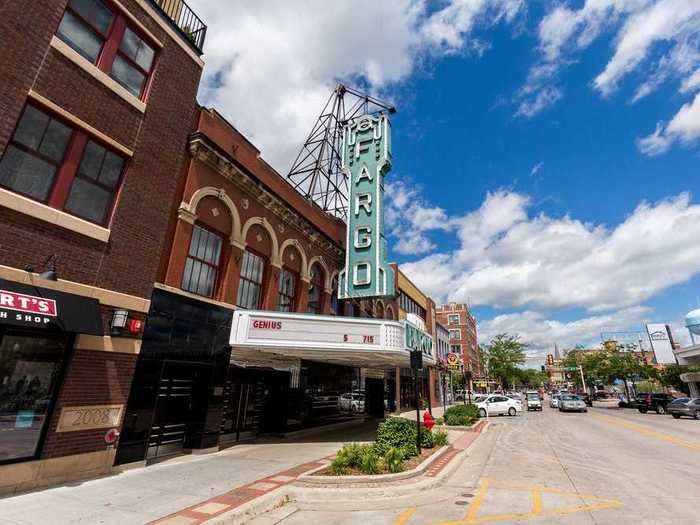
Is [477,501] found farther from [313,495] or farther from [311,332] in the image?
[311,332]

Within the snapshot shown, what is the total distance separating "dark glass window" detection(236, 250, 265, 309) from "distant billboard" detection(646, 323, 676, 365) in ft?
234

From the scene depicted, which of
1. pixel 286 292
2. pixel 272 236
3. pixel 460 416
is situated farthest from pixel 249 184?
pixel 460 416

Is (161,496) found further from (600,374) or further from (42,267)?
(600,374)

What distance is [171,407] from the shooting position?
1165cm

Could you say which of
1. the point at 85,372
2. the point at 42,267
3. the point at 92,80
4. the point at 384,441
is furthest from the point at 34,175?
the point at 384,441

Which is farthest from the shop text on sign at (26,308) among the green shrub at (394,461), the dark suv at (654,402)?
the dark suv at (654,402)

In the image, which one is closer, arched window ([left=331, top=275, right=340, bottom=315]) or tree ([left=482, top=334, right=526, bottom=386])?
arched window ([left=331, top=275, right=340, bottom=315])

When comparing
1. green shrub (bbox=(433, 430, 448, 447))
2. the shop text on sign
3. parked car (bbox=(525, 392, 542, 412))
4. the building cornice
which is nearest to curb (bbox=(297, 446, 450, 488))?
green shrub (bbox=(433, 430, 448, 447))

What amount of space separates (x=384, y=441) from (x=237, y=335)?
19.1 ft

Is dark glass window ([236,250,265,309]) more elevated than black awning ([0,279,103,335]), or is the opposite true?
dark glass window ([236,250,265,309])

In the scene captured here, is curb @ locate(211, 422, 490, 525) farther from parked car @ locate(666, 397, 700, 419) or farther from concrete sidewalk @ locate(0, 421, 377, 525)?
parked car @ locate(666, 397, 700, 419)

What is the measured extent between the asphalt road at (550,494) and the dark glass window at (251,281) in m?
8.55

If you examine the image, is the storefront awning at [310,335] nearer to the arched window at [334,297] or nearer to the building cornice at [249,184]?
the building cornice at [249,184]

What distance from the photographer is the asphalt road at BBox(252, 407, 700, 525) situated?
6.67 m
